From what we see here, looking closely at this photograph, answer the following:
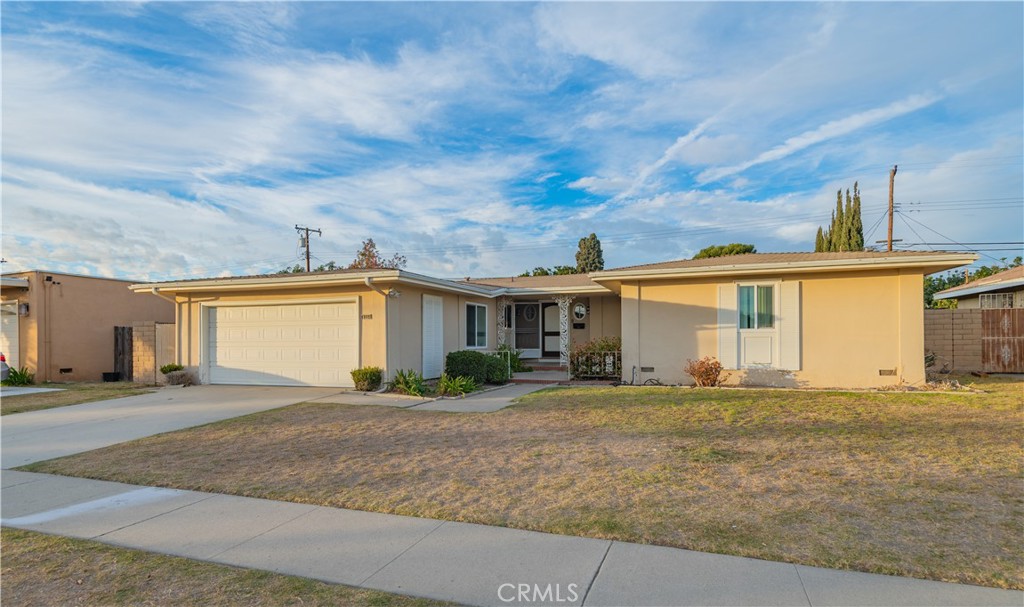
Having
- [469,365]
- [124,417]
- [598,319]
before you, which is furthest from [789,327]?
[124,417]

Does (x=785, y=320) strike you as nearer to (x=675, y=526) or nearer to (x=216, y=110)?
(x=675, y=526)

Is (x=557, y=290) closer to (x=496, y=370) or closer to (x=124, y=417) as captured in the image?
(x=496, y=370)

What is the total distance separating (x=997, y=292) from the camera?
20.2 m

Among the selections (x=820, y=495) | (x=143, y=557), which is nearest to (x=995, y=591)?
(x=820, y=495)

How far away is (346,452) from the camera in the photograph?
22.4 feet

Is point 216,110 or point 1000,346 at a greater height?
point 216,110

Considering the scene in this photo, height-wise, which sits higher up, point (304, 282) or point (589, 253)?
point (589, 253)

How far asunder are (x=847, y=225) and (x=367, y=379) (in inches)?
1149

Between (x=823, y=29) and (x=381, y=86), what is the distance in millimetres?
9431

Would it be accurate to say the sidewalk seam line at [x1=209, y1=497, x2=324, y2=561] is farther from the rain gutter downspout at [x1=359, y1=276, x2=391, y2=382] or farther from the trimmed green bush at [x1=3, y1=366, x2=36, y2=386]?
the trimmed green bush at [x1=3, y1=366, x2=36, y2=386]

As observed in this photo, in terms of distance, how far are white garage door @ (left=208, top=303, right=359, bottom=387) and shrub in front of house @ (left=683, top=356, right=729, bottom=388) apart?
26.4 feet

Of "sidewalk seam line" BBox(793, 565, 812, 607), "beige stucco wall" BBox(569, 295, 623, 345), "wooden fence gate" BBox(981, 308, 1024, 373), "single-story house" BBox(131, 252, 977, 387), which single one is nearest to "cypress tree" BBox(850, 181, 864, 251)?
"wooden fence gate" BBox(981, 308, 1024, 373)

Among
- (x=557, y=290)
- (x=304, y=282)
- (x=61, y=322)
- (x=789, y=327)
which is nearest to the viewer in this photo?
(x=789, y=327)

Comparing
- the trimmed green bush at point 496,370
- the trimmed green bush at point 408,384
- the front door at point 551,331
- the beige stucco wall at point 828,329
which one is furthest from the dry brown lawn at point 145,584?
the front door at point 551,331
